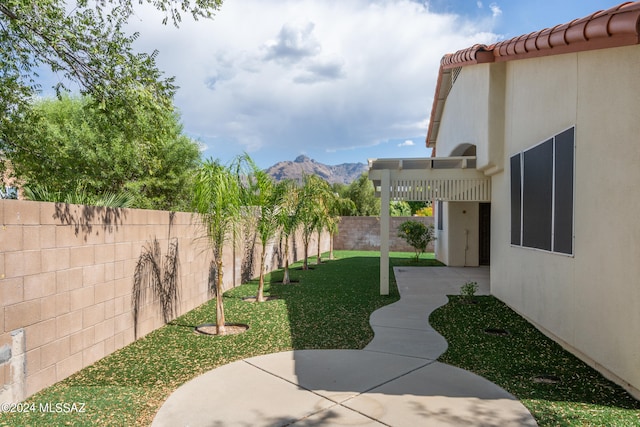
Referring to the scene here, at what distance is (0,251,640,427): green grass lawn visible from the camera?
12.7 feet

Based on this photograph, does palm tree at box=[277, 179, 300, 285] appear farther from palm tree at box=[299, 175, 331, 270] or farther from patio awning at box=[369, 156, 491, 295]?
patio awning at box=[369, 156, 491, 295]

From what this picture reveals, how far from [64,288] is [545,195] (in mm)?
6817

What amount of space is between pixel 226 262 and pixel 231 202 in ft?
15.5

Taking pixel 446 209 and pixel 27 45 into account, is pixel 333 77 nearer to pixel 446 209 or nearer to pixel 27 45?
pixel 446 209

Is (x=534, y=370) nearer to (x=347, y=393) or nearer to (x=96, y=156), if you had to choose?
(x=347, y=393)

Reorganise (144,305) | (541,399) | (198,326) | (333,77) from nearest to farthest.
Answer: (541,399), (144,305), (198,326), (333,77)

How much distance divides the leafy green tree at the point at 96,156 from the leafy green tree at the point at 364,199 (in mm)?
19754

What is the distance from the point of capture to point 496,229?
9.84m

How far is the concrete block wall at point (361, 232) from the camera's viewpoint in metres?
26.2

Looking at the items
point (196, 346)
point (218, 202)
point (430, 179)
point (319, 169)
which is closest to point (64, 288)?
point (196, 346)

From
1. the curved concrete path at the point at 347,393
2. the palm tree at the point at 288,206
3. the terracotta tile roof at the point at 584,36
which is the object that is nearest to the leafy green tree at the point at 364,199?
the palm tree at the point at 288,206

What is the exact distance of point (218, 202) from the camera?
6453 mm

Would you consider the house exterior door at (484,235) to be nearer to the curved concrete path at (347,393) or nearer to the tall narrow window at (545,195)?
the tall narrow window at (545,195)

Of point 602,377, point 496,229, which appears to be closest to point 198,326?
point 602,377
